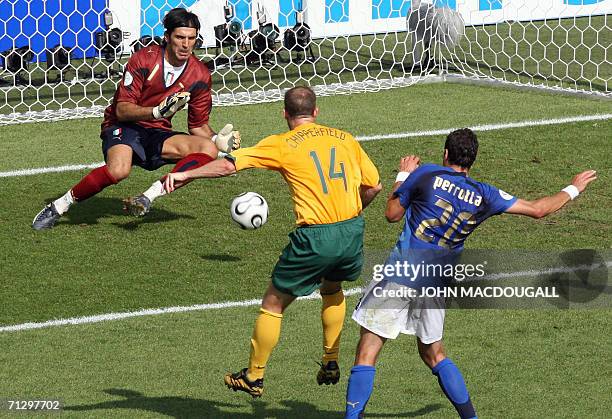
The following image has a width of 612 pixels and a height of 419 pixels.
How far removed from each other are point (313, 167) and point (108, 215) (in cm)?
548

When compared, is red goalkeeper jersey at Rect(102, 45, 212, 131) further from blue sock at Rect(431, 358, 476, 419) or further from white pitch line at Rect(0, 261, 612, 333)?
blue sock at Rect(431, 358, 476, 419)

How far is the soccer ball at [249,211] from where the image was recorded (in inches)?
369

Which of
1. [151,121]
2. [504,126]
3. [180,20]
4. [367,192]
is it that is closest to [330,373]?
[367,192]

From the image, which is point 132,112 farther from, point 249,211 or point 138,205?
point 249,211

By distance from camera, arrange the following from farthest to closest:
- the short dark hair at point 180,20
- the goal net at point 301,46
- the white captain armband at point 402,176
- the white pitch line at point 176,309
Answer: the goal net at point 301,46 → the short dark hair at point 180,20 → the white pitch line at point 176,309 → the white captain armband at point 402,176

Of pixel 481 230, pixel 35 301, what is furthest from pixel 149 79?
pixel 481 230

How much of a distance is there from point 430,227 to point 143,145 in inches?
213

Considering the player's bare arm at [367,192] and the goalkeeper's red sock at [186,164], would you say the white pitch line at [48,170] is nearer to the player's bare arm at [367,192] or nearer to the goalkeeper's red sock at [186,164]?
the goalkeeper's red sock at [186,164]

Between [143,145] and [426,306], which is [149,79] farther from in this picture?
[426,306]

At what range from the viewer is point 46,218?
504 inches

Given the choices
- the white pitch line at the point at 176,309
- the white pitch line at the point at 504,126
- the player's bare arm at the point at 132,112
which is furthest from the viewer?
the white pitch line at the point at 504,126

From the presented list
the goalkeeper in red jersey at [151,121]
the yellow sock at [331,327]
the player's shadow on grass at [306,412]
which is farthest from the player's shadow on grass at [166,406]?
the goalkeeper in red jersey at [151,121]

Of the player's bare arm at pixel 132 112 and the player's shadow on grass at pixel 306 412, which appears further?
the player's bare arm at pixel 132 112

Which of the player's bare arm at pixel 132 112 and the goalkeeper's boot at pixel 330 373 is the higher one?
the player's bare arm at pixel 132 112
